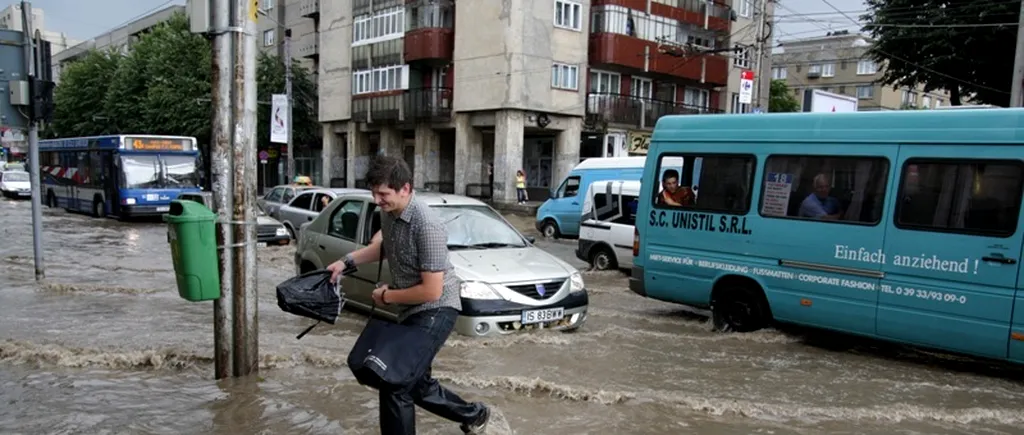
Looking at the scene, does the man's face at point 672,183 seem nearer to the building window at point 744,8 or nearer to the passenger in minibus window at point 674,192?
the passenger in minibus window at point 674,192

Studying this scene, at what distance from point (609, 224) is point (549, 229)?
766 cm

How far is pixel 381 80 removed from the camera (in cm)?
3925

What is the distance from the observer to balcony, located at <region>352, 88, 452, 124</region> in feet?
119

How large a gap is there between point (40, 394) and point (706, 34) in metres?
38.0

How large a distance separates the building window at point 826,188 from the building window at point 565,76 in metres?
26.9

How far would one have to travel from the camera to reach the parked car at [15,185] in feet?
123

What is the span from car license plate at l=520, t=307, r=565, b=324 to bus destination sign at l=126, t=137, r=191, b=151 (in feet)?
64.3

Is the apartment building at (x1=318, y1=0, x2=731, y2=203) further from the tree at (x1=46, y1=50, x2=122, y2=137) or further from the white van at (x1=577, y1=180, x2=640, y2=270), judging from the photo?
the tree at (x1=46, y1=50, x2=122, y2=137)

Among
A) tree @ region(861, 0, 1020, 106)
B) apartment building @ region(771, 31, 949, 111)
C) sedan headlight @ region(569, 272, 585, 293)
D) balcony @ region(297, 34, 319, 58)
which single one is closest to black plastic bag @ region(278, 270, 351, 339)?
sedan headlight @ region(569, 272, 585, 293)

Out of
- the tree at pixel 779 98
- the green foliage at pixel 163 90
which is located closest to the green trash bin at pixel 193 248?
the green foliage at pixel 163 90

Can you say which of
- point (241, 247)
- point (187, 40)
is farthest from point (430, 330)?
point (187, 40)

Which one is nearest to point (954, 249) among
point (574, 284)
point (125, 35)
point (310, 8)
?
point (574, 284)

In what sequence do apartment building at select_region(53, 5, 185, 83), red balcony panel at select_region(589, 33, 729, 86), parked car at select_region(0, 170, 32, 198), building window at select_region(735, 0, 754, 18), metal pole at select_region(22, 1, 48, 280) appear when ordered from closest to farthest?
metal pole at select_region(22, 1, 48, 280) < red balcony panel at select_region(589, 33, 729, 86) < parked car at select_region(0, 170, 32, 198) < building window at select_region(735, 0, 754, 18) < apartment building at select_region(53, 5, 185, 83)

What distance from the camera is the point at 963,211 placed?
6457 mm
